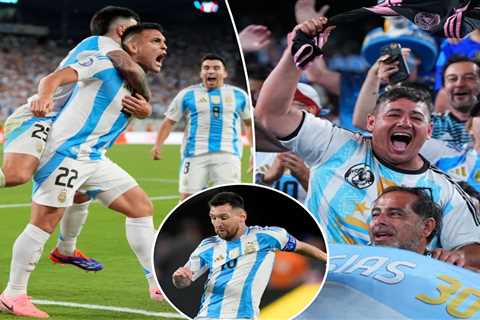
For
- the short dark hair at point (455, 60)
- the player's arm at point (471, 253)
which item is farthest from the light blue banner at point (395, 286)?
the short dark hair at point (455, 60)

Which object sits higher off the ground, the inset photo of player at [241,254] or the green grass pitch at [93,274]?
the inset photo of player at [241,254]

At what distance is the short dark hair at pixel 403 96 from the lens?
1.98 meters

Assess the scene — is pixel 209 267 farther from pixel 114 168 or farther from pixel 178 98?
pixel 178 98

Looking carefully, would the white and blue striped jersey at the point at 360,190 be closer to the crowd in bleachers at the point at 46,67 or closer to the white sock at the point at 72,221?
the white sock at the point at 72,221

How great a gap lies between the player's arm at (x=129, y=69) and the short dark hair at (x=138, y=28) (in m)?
0.05

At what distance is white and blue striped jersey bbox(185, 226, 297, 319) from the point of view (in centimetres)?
187

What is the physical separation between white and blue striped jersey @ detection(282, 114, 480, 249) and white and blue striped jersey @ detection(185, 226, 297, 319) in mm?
189

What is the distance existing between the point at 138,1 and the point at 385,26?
1230 centimetres

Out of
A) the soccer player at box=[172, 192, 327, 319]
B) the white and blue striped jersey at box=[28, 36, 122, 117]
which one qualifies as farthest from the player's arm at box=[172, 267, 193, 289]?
the white and blue striped jersey at box=[28, 36, 122, 117]

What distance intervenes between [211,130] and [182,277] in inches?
139

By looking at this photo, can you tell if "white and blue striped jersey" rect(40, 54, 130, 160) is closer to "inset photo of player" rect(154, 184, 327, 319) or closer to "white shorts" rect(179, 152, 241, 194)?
"inset photo of player" rect(154, 184, 327, 319)

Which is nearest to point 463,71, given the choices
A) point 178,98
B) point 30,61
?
point 178,98

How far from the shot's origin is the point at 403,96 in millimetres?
1977

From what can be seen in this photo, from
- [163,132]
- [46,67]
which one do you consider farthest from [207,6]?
[46,67]
